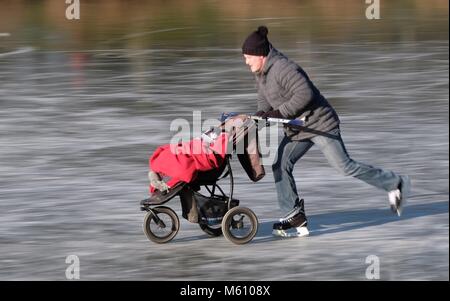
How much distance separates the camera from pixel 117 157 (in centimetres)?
1380

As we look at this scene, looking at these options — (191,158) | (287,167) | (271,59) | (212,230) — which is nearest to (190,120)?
(212,230)

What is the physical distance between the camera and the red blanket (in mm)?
9742

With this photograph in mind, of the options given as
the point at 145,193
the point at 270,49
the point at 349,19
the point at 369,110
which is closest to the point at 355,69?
the point at 369,110

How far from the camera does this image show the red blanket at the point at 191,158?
974 cm

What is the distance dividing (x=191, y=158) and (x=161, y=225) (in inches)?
29.5

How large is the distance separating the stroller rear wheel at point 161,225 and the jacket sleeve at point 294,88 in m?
1.26

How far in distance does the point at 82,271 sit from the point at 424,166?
4.89 metres

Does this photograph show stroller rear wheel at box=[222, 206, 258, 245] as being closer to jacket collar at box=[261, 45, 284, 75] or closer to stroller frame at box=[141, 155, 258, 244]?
stroller frame at box=[141, 155, 258, 244]

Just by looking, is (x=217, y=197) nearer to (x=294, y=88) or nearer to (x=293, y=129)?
(x=293, y=129)

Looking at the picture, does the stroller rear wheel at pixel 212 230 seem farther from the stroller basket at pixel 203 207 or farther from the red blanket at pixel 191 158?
the red blanket at pixel 191 158

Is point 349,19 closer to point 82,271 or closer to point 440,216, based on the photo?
point 440,216

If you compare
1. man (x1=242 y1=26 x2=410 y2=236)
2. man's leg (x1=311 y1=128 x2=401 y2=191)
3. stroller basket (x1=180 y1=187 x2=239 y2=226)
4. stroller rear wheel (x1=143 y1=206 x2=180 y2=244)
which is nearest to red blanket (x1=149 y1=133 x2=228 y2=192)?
stroller basket (x1=180 y1=187 x2=239 y2=226)

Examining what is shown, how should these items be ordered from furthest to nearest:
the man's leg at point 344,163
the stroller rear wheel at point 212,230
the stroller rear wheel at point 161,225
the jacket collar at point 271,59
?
the stroller rear wheel at point 212,230 → the man's leg at point 344,163 → the stroller rear wheel at point 161,225 → the jacket collar at point 271,59

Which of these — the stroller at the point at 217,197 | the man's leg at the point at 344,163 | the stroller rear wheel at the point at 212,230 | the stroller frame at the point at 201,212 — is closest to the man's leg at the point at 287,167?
the man's leg at the point at 344,163
